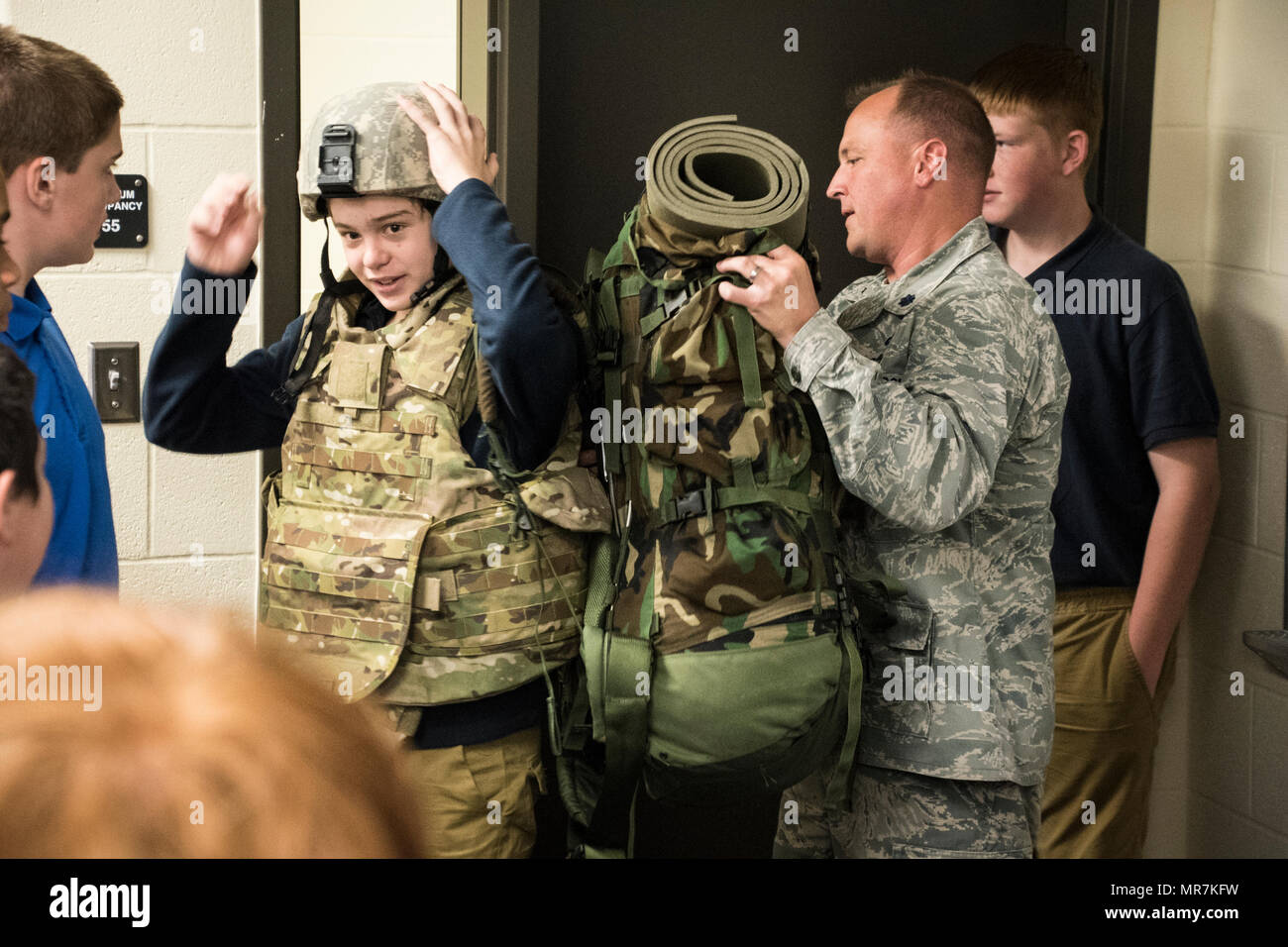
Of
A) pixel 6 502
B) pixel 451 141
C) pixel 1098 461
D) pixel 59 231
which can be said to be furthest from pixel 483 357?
pixel 1098 461

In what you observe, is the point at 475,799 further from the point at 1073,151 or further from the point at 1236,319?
the point at 1236,319

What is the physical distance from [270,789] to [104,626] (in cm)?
9

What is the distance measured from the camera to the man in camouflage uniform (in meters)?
1.44

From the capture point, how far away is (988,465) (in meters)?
1.47

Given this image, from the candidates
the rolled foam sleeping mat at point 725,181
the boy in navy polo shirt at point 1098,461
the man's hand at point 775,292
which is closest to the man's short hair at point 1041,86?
the boy in navy polo shirt at point 1098,461

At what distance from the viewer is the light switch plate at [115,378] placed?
1.93 m

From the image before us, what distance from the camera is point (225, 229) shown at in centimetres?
163

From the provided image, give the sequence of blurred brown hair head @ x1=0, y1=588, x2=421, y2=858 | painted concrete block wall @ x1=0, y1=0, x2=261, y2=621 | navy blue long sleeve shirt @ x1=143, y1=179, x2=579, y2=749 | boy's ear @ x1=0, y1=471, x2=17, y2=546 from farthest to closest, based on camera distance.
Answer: painted concrete block wall @ x1=0, y1=0, x2=261, y2=621 < navy blue long sleeve shirt @ x1=143, y1=179, x2=579, y2=749 < boy's ear @ x1=0, y1=471, x2=17, y2=546 < blurred brown hair head @ x1=0, y1=588, x2=421, y2=858

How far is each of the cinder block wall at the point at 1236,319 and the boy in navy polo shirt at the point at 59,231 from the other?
1857 millimetres

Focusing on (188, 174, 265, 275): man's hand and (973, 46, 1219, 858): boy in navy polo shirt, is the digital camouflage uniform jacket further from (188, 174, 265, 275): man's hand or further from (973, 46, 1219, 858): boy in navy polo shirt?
(188, 174, 265, 275): man's hand

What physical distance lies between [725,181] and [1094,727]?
1.26 m

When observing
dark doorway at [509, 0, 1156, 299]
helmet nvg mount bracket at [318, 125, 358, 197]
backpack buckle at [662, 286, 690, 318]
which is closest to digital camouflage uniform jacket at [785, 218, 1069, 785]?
backpack buckle at [662, 286, 690, 318]

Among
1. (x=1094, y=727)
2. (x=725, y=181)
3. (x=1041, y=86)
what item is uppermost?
(x=1041, y=86)

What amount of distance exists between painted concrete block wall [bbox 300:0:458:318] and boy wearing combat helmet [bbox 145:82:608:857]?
1.30 ft
